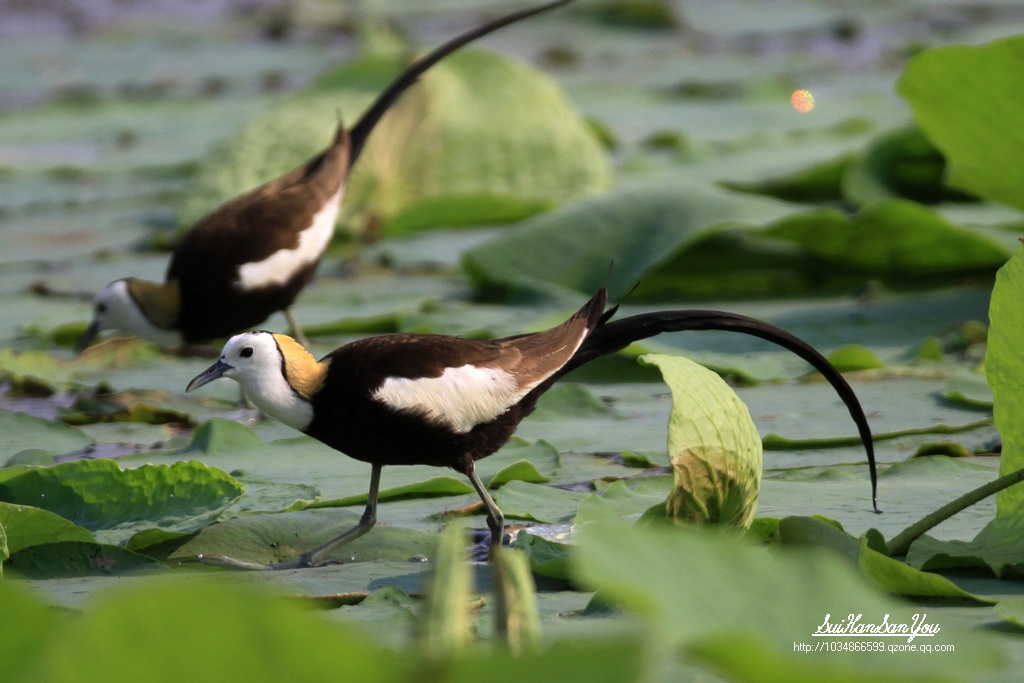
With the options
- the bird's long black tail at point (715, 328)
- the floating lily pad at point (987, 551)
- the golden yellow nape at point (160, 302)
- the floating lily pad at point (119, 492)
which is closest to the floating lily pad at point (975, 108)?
the bird's long black tail at point (715, 328)

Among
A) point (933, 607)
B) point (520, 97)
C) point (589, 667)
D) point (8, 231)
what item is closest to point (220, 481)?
point (933, 607)

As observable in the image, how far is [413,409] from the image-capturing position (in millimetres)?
2184

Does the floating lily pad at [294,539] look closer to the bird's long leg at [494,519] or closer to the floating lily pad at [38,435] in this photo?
the bird's long leg at [494,519]

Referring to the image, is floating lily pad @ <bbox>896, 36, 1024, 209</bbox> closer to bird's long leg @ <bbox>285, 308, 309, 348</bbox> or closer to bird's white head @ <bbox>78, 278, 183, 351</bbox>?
bird's long leg @ <bbox>285, 308, 309, 348</bbox>

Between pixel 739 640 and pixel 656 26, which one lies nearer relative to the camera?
pixel 739 640

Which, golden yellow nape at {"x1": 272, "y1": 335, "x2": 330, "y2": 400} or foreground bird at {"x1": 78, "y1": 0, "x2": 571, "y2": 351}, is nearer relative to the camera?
golden yellow nape at {"x1": 272, "y1": 335, "x2": 330, "y2": 400}

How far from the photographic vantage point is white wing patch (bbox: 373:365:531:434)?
218cm

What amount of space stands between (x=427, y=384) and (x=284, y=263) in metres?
1.77

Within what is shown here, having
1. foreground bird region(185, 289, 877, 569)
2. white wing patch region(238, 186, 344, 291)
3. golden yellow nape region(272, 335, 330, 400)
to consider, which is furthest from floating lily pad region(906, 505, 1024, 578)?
white wing patch region(238, 186, 344, 291)

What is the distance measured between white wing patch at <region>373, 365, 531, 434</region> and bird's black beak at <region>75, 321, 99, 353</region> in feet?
6.50

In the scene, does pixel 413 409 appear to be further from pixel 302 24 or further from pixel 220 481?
pixel 302 24

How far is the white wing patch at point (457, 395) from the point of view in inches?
86.0

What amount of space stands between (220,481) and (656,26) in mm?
8257

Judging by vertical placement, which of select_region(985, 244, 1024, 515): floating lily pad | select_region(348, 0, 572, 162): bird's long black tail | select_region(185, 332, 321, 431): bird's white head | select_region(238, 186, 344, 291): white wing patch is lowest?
select_region(238, 186, 344, 291): white wing patch
